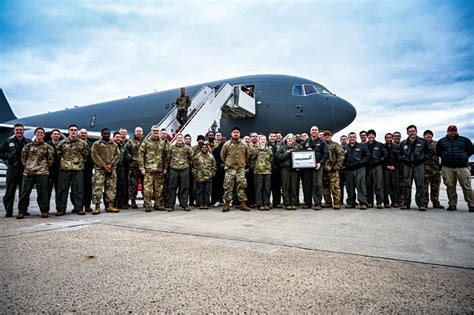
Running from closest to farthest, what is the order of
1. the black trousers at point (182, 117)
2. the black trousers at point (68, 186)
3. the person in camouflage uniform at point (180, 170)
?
the black trousers at point (68, 186) < the person in camouflage uniform at point (180, 170) < the black trousers at point (182, 117)

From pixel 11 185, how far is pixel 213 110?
19.6ft

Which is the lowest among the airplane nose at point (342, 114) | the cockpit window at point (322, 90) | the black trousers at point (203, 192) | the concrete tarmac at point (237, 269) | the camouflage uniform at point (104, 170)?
the concrete tarmac at point (237, 269)

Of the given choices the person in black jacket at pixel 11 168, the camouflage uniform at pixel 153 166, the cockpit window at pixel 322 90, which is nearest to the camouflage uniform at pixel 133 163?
the camouflage uniform at pixel 153 166

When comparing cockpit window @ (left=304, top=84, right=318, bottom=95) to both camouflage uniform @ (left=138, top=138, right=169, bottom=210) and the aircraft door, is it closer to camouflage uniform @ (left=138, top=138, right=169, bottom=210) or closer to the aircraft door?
the aircraft door

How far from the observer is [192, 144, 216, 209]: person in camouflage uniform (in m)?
6.18

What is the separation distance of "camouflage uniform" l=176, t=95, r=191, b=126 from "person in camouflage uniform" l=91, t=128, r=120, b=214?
15.8ft

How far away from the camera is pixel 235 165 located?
19.9 feet

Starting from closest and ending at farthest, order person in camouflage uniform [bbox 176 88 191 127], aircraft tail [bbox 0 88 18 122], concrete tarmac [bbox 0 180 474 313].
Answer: concrete tarmac [bbox 0 180 474 313] → person in camouflage uniform [bbox 176 88 191 127] → aircraft tail [bbox 0 88 18 122]

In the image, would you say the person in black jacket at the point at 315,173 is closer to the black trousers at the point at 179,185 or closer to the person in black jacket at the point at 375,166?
the person in black jacket at the point at 375,166

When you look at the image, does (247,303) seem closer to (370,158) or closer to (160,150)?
(160,150)

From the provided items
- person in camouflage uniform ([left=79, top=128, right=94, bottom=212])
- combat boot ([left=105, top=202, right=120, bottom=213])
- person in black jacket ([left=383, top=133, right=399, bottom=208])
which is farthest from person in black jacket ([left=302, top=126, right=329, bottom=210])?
person in camouflage uniform ([left=79, top=128, right=94, bottom=212])

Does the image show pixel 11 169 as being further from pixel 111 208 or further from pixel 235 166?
pixel 235 166

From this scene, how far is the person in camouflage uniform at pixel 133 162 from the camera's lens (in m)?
6.38

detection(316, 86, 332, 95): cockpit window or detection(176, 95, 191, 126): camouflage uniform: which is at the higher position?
detection(316, 86, 332, 95): cockpit window
